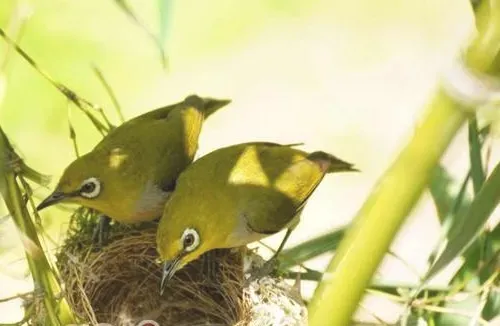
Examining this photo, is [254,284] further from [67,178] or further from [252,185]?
[67,178]

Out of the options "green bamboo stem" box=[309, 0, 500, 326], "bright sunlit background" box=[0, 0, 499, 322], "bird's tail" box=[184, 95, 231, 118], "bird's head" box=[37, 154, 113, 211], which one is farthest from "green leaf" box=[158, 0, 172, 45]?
"bright sunlit background" box=[0, 0, 499, 322]

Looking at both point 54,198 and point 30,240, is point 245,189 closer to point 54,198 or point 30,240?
point 54,198

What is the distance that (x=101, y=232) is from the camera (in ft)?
5.02

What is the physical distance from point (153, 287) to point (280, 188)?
32 cm

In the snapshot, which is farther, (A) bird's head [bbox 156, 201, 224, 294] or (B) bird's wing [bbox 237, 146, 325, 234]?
(B) bird's wing [bbox 237, 146, 325, 234]

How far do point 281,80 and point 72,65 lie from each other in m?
0.74

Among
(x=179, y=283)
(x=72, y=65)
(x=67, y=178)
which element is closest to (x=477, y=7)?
(x=67, y=178)

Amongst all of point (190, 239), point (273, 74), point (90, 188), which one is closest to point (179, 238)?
point (190, 239)

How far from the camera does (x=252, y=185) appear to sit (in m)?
1.50

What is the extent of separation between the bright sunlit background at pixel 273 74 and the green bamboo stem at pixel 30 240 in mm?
1911

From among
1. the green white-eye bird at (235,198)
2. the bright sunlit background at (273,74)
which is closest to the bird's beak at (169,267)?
the green white-eye bird at (235,198)

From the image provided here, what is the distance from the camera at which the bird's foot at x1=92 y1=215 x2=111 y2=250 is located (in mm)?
1509

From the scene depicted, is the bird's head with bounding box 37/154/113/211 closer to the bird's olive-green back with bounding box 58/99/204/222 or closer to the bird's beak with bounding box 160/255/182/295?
the bird's olive-green back with bounding box 58/99/204/222

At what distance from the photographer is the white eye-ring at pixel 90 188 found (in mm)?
1352
